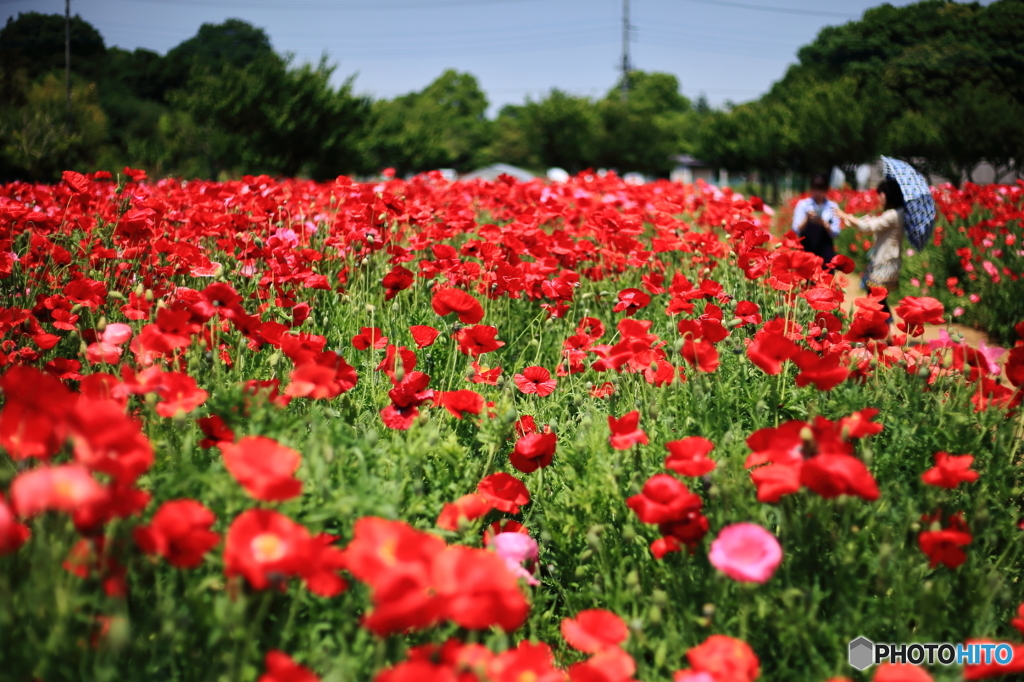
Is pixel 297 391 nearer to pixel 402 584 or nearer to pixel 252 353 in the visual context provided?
pixel 402 584

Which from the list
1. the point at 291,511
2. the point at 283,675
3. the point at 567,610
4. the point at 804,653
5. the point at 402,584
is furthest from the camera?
the point at 567,610

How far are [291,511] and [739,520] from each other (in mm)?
1085

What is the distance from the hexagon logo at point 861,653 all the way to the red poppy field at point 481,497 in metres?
0.03

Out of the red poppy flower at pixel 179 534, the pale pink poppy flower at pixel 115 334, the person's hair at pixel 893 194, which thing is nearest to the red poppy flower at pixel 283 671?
the red poppy flower at pixel 179 534

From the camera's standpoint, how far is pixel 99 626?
139 centimetres

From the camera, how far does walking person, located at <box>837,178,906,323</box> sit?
19.4 ft

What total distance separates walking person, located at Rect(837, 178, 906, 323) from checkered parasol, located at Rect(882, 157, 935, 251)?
0.44 feet

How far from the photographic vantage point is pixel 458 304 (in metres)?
2.53

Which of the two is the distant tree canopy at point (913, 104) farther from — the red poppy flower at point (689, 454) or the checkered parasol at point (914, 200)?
the red poppy flower at point (689, 454)

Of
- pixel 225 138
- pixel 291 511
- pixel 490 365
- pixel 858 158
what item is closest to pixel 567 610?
pixel 291 511

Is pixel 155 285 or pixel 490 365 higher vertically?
pixel 155 285

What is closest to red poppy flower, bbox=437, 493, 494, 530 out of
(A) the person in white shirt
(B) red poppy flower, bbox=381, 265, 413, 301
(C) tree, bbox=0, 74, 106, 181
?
(B) red poppy flower, bbox=381, 265, 413, 301

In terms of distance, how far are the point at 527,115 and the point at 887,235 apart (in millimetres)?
51059

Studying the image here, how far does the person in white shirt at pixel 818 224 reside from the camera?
6.72 metres
